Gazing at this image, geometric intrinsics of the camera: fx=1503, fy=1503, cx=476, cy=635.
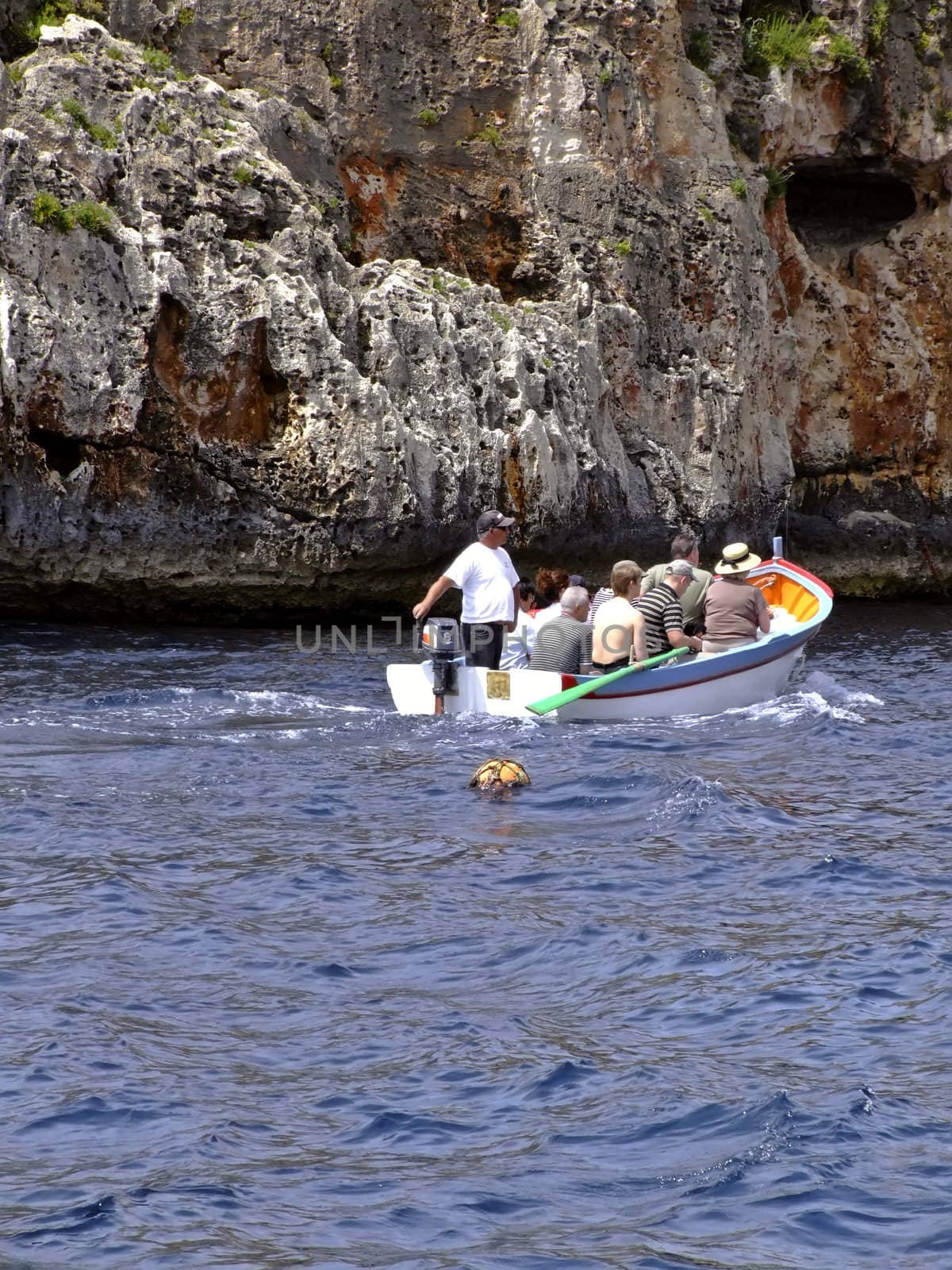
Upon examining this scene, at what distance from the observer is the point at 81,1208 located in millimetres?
4793

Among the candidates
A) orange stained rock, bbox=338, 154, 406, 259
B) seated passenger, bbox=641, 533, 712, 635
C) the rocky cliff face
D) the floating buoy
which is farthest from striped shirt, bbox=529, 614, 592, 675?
orange stained rock, bbox=338, 154, 406, 259

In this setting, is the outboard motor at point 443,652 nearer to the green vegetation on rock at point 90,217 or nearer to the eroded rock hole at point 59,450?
the eroded rock hole at point 59,450

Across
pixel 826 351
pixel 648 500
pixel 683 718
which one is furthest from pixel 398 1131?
pixel 826 351

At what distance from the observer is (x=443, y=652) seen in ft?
43.6

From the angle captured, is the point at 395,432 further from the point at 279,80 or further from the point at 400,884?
the point at 400,884

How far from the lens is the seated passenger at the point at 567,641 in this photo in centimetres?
1365

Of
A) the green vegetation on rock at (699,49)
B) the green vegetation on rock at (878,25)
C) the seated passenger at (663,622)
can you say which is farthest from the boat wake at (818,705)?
the green vegetation on rock at (878,25)

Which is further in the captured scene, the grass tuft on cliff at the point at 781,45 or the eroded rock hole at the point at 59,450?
the grass tuft on cliff at the point at 781,45

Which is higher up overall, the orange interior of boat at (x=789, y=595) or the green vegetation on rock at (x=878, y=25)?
the green vegetation on rock at (x=878, y=25)

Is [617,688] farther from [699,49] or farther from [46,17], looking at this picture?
[699,49]

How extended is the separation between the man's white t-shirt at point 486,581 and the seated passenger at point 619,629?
88 centimetres

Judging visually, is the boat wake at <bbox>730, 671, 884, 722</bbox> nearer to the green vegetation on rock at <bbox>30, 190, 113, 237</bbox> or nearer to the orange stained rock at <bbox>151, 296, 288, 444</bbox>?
the orange stained rock at <bbox>151, 296, 288, 444</bbox>

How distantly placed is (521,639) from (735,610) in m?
2.46

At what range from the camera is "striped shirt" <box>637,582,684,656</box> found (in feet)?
45.3
